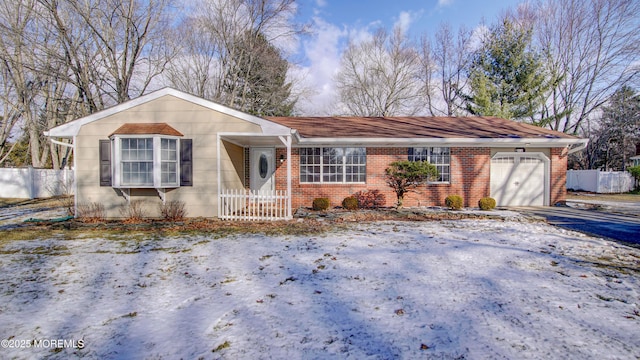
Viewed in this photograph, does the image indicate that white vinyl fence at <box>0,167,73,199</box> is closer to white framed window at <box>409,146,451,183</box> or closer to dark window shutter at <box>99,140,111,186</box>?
dark window shutter at <box>99,140,111,186</box>

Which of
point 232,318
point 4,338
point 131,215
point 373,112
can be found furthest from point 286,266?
point 373,112

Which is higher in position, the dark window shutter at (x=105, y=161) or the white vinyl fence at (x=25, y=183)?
the dark window shutter at (x=105, y=161)

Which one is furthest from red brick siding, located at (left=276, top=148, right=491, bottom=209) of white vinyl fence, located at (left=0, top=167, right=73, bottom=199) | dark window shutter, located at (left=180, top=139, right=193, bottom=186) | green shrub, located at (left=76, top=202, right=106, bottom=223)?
white vinyl fence, located at (left=0, top=167, right=73, bottom=199)

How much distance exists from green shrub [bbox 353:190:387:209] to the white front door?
11.3 feet

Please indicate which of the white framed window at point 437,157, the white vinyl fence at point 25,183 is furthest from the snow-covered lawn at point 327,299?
the white vinyl fence at point 25,183

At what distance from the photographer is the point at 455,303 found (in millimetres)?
3410

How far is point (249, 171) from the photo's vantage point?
452 inches

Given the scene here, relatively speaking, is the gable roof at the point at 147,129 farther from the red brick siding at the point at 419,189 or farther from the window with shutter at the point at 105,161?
the red brick siding at the point at 419,189

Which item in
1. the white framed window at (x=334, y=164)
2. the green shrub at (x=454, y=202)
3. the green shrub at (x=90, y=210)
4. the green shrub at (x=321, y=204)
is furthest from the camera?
the white framed window at (x=334, y=164)

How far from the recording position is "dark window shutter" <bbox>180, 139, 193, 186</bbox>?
866 centimetres

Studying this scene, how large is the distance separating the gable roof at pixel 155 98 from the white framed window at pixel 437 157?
5.28 metres

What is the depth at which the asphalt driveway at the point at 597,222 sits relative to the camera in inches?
269

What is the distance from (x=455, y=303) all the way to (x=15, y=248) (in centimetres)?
794

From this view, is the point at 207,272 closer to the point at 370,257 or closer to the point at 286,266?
the point at 286,266
